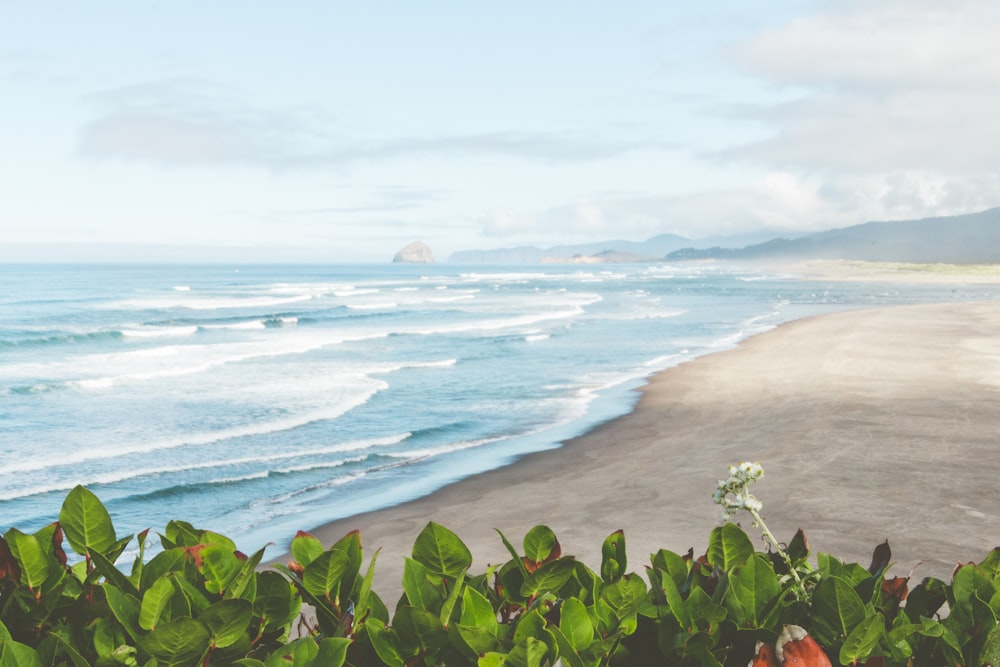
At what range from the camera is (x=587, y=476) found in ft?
37.3

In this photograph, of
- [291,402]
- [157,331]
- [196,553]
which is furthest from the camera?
[157,331]

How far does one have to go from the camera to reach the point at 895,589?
6.06ft

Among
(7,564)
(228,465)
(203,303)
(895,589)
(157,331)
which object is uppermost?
(7,564)

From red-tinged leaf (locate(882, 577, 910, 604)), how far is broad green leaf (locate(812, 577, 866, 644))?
9.3 inches

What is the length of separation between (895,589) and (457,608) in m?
0.94

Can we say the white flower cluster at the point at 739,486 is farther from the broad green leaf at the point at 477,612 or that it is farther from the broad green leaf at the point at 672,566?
the broad green leaf at the point at 477,612

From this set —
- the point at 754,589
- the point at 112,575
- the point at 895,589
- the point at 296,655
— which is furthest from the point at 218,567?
the point at 895,589

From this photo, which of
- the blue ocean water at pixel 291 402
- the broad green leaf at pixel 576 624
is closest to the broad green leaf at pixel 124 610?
the broad green leaf at pixel 576 624

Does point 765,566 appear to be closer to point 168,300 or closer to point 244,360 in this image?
point 244,360

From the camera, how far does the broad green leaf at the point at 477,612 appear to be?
1554mm

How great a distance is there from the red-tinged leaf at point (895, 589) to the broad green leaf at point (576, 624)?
70 centimetres

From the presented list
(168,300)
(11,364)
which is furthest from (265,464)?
(168,300)

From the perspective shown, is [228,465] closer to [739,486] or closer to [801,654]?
[739,486]

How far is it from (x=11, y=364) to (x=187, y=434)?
551 inches
